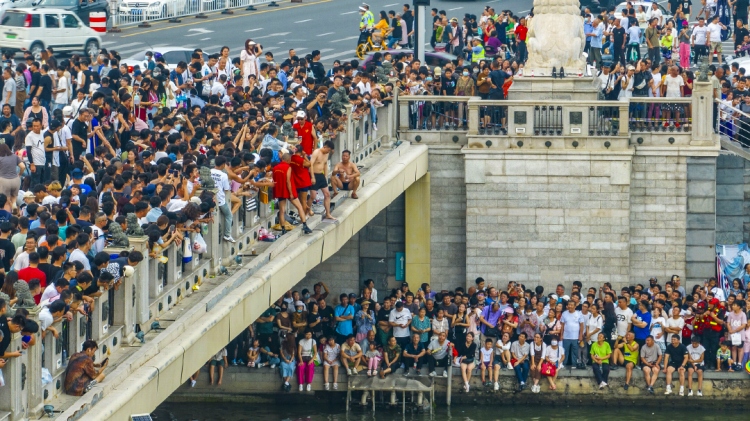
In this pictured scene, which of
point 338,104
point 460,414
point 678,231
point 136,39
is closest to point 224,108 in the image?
point 338,104

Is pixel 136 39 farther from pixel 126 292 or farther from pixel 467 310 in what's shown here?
pixel 126 292

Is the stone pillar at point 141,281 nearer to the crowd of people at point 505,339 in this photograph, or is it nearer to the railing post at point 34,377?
the railing post at point 34,377

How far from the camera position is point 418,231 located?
38.6 meters

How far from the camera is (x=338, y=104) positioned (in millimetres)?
32438

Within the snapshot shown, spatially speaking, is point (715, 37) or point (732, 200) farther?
point (715, 37)

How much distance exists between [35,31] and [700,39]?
726 inches

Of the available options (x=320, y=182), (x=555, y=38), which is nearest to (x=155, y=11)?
(x=555, y=38)

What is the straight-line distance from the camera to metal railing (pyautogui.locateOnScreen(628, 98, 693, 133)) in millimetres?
36875

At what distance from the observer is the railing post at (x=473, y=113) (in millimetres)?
36747

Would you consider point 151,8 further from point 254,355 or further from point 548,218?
point 254,355

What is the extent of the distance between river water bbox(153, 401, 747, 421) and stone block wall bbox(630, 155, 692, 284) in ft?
11.5

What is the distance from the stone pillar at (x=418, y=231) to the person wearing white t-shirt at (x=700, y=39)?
14.8 meters

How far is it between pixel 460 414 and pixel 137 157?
423 inches

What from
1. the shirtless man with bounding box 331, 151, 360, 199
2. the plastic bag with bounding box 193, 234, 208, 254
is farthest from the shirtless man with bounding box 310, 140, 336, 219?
the plastic bag with bounding box 193, 234, 208, 254
